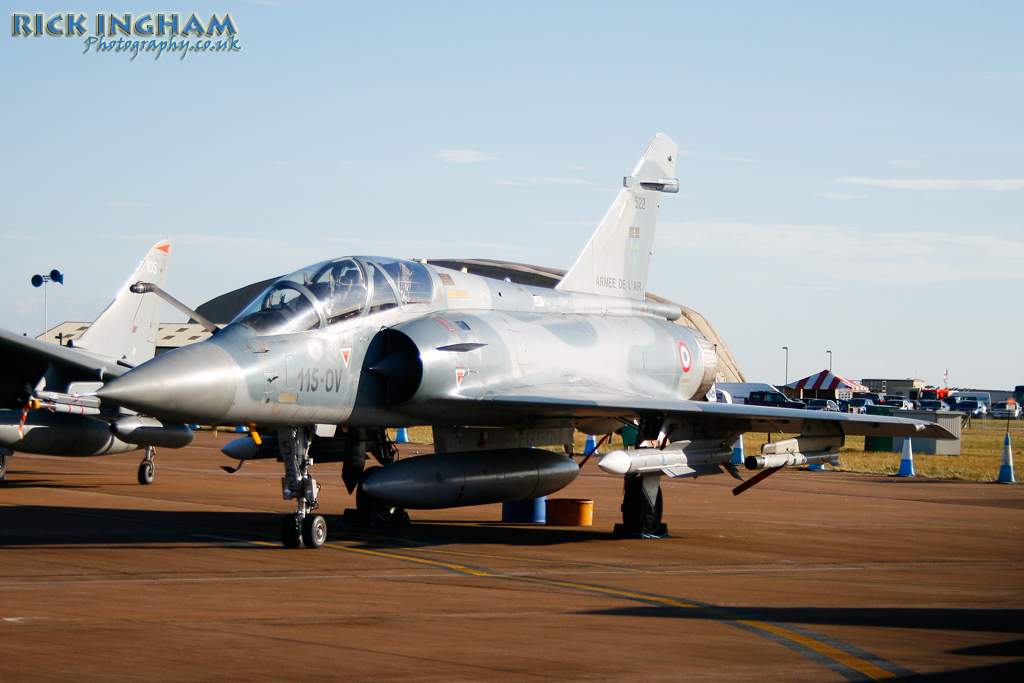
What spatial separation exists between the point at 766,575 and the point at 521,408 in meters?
3.50

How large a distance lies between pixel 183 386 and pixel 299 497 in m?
2.16

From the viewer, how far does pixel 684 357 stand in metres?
16.2

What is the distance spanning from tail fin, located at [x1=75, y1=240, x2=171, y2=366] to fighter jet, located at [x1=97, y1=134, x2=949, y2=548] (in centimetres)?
690

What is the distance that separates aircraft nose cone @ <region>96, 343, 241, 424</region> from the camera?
31.0 feet

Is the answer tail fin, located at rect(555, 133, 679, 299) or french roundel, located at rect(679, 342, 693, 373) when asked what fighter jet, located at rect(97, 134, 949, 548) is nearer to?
french roundel, located at rect(679, 342, 693, 373)

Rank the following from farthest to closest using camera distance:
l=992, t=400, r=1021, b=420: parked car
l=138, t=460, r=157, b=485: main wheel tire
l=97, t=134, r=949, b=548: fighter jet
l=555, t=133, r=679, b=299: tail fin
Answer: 1. l=992, t=400, r=1021, b=420: parked car
2. l=138, t=460, r=157, b=485: main wheel tire
3. l=555, t=133, r=679, b=299: tail fin
4. l=97, t=134, r=949, b=548: fighter jet

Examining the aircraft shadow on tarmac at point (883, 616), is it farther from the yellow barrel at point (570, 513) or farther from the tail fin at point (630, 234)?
the tail fin at point (630, 234)

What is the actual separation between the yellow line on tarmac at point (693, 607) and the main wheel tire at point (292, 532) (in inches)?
21.1

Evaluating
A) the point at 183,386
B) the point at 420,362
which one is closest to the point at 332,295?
the point at 420,362

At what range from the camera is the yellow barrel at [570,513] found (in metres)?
15.3

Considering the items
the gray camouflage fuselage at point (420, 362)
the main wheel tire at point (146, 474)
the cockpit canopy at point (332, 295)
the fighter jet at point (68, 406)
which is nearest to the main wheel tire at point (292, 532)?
the gray camouflage fuselage at point (420, 362)

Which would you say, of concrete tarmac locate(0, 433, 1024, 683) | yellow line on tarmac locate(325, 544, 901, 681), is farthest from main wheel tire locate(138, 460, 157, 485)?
yellow line on tarmac locate(325, 544, 901, 681)

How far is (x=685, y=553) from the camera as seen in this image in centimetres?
1225

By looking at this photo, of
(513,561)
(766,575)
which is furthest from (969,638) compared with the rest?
(513,561)
